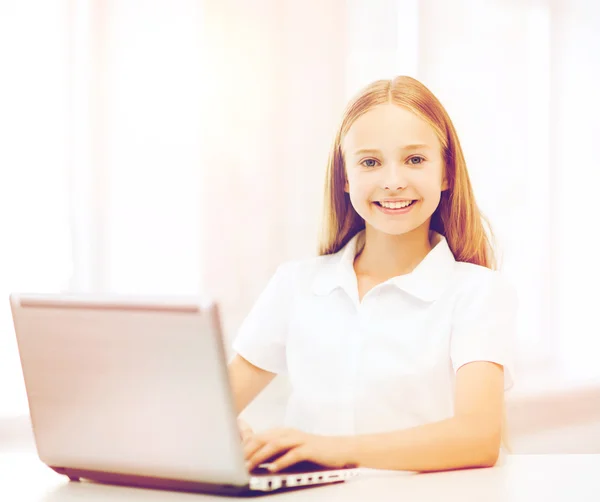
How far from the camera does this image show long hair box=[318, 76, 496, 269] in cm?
124

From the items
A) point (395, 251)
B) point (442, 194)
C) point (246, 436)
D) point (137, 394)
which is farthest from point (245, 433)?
point (442, 194)

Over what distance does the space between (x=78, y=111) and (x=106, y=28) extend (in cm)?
17

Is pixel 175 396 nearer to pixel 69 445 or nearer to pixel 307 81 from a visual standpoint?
pixel 69 445

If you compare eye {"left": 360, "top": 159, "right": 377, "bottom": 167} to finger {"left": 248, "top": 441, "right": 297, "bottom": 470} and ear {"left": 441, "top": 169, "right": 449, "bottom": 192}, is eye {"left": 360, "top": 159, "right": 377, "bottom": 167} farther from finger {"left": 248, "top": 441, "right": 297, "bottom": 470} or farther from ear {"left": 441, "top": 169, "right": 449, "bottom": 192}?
finger {"left": 248, "top": 441, "right": 297, "bottom": 470}

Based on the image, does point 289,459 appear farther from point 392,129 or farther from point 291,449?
point 392,129

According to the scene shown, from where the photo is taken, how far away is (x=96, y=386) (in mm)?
814

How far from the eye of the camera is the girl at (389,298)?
117cm

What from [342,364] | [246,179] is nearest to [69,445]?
[342,364]

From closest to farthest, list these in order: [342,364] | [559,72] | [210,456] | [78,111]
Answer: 1. [210,456]
2. [342,364]
3. [78,111]
4. [559,72]

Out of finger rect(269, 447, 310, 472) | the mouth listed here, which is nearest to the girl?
the mouth

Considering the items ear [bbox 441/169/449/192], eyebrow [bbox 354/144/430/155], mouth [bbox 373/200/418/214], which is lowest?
mouth [bbox 373/200/418/214]

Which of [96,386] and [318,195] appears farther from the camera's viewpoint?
[318,195]

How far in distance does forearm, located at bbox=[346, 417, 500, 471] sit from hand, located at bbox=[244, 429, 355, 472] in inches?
1.0

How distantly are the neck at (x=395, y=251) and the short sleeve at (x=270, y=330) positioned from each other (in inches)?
5.7
